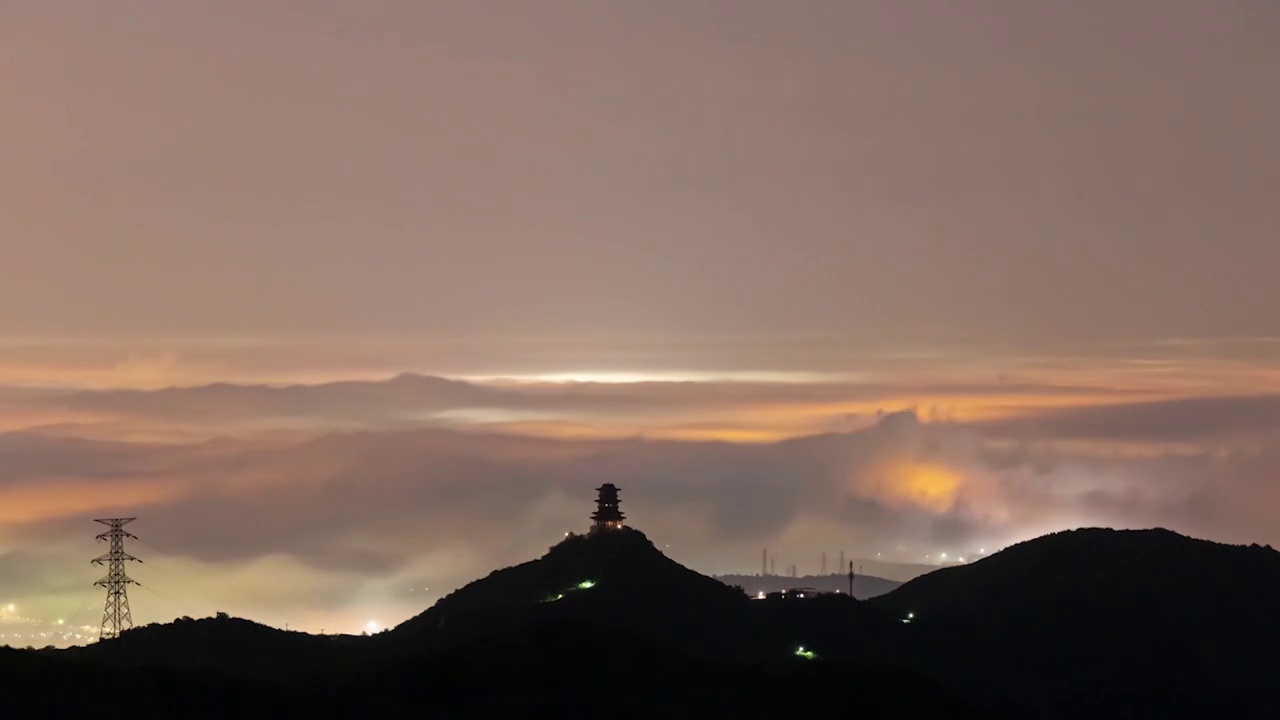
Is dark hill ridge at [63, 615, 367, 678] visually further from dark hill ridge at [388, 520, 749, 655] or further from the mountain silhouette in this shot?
dark hill ridge at [388, 520, 749, 655]

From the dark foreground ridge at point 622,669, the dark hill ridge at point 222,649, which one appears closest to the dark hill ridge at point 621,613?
the dark foreground ridge at point 622,669

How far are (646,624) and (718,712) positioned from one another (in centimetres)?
4421

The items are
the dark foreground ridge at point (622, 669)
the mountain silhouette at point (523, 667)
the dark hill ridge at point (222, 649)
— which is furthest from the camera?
the dark hill ridge at point (222, 649)

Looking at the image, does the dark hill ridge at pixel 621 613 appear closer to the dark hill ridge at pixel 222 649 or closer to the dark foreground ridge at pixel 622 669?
the dark foreground ridge at pixel 622 669

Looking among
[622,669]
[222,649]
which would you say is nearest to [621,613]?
[622,669]

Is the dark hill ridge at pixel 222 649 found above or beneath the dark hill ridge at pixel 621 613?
beneath

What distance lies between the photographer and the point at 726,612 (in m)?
197

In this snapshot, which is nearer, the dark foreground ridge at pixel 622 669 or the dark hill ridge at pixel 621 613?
the dark foreground ridge at pixel 622 669

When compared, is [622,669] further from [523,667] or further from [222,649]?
[222,649]

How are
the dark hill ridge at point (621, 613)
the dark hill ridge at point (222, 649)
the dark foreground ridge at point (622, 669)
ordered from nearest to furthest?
the dark foreground ridge at point (622, 669)
the dark hill ridge at point (222, 649)
the dark hill ridge at point (621, 613)

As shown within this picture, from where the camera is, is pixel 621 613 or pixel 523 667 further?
pixel 621 613

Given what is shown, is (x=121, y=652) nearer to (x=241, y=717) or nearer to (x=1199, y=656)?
(x=241, y=717)

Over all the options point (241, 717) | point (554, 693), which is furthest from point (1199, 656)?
point (241, 717)

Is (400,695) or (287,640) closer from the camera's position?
(400,695)
